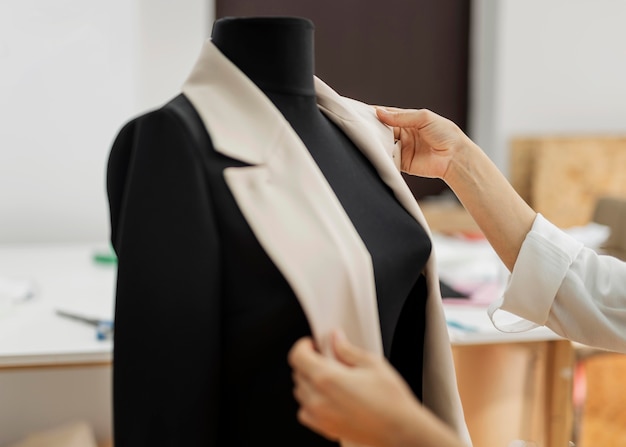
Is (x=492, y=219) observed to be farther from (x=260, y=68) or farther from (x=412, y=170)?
(x=260, y=68)

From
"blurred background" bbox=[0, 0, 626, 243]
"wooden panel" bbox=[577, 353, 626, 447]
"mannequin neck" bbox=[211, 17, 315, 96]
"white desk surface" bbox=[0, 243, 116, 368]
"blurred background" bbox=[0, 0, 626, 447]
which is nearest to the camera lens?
"mannequin neck" bbox=[211, 17, 315, 96]

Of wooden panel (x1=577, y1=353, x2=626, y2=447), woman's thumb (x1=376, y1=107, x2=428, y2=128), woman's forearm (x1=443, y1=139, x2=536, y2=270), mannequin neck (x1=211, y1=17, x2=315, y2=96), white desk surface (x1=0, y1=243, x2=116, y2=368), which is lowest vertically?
wooden panel (x1=577, y1=353, x2=626, y2=447)

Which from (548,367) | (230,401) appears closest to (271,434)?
(230,401)

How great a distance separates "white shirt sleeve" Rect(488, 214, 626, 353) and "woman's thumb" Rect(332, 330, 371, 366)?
1.39ft

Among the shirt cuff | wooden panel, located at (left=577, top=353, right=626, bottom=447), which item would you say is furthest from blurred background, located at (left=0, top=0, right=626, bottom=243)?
the shirt cuff

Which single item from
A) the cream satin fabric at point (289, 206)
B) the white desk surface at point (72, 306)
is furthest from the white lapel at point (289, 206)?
the white desk surface at point (72, 306)

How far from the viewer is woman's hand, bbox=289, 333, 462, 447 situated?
59 cm

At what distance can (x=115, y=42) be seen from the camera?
2600 millimetres

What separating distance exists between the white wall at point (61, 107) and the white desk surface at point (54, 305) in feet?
0.49

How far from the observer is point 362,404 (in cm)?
59

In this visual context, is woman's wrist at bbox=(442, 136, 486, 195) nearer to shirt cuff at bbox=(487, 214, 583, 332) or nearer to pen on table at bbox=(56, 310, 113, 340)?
shirt cuff at bbox=(487, 214, 583, 332)

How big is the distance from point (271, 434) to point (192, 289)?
0.19 m

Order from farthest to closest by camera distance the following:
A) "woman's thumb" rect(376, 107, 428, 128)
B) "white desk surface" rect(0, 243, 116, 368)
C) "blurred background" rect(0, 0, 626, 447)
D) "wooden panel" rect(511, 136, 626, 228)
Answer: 1. "wooden panel" rect(511, 136, 626, 228)
2. "blurred background" rect(0, 0, 626, 447)
3. "white desk surface" rect(0, 243, 116, 368)
4. "woman's thumb" rect(376, 107, 428, 128)

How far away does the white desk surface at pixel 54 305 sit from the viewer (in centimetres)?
140
